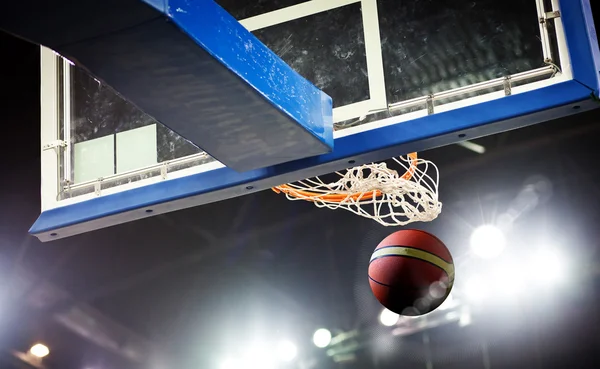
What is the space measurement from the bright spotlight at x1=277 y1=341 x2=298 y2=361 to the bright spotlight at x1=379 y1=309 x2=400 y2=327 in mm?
547

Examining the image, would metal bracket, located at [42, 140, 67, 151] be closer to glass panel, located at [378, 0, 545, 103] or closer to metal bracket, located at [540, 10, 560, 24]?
glass panel, located at [378, 0, 545, 103]

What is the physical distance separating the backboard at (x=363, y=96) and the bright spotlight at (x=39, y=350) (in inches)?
116

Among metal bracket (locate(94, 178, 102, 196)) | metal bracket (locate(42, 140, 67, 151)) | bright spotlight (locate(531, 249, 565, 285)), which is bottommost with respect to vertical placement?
metal bracket (locate(94, 178, 102, 196))

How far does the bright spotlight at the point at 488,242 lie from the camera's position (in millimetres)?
4371

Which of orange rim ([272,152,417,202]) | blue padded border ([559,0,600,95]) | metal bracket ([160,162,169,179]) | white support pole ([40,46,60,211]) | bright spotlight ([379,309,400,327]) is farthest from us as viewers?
bright spotlight ([379,309,400,327])

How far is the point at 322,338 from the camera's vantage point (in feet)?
14.9

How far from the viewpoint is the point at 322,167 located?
205cm

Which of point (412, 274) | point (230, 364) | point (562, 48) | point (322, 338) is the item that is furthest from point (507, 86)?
point (230, 364)

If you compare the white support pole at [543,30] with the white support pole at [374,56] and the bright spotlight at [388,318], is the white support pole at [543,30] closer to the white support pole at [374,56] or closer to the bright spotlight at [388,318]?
the white support pole at [374,56]

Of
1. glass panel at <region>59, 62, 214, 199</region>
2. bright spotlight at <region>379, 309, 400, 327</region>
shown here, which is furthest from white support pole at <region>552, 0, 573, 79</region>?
bright spotlight at <region>379, 309, 400, 327</region>

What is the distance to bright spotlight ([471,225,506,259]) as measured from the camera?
437 centimetres

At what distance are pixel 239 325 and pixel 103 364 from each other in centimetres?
95

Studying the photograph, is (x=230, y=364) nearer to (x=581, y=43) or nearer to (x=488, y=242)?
(x=488, y=242)

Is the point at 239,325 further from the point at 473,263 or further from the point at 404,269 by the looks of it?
the point at 404,269
